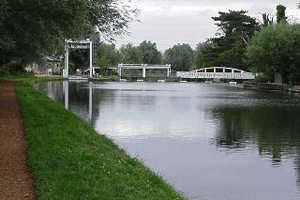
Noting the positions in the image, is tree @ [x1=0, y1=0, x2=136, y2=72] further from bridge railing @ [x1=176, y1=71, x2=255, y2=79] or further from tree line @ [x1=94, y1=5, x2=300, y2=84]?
bridge railing @ [x1=176, y1=71, x2=255, y2=79]

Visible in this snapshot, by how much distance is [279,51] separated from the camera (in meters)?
57.4

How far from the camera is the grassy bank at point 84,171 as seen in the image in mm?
8086

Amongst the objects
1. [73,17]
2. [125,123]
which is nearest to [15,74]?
[125,123]

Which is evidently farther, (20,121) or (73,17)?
(20,121)

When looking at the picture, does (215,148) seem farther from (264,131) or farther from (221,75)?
(221,75)

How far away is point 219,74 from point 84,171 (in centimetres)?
9356

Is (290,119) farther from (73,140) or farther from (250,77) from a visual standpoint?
(250,77)

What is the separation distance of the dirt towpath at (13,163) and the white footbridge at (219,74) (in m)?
85.5

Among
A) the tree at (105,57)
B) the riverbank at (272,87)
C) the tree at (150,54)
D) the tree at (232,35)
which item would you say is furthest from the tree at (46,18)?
the tree at (150,54)

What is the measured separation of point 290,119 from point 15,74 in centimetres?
5393

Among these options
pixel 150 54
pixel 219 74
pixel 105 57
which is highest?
pixel 150 54

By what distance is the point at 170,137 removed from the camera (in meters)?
18.4

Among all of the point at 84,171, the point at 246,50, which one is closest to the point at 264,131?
the point at 84,171

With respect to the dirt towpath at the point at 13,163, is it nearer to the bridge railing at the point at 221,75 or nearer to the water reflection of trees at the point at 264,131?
the water reflection of trees at the point at 264,131
